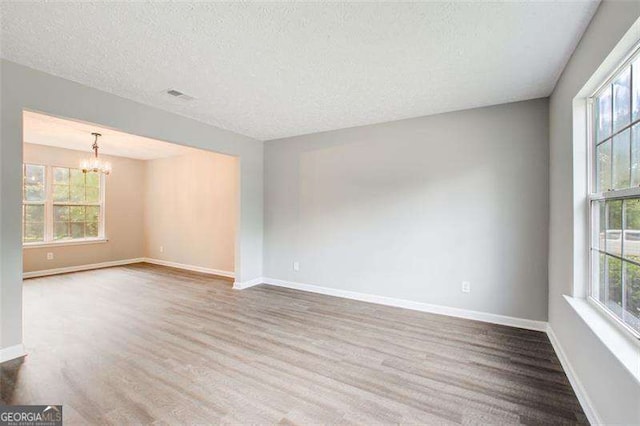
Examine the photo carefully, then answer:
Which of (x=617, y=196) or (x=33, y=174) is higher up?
(x=33, y=174)

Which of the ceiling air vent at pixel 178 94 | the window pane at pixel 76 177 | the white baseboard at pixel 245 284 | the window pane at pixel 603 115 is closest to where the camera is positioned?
the window pane at pixel 603 115

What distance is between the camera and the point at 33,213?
211 inches

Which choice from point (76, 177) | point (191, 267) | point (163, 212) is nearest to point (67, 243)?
point (76, 177)

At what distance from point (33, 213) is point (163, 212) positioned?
2213mm

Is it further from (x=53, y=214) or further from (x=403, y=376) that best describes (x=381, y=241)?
(x=53, y=214)

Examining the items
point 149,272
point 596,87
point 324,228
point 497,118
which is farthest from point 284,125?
point 149,272

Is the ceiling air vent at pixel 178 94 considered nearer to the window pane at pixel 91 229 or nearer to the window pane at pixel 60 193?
the window pane at pixel 60 193

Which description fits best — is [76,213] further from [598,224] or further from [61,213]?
[598,224]

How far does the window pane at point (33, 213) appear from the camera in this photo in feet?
17.4

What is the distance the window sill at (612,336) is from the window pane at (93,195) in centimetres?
817

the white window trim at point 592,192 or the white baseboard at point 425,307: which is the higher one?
the white window trim at point 592,192

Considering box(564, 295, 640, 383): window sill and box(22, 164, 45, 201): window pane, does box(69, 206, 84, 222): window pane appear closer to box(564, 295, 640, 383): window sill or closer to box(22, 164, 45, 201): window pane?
box(22, 164, 45, 201): window pane

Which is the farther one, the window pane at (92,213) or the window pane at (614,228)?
the window pane at (92,213)

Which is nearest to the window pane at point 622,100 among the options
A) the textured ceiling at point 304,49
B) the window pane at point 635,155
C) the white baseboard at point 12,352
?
the window pane at point 635,155
